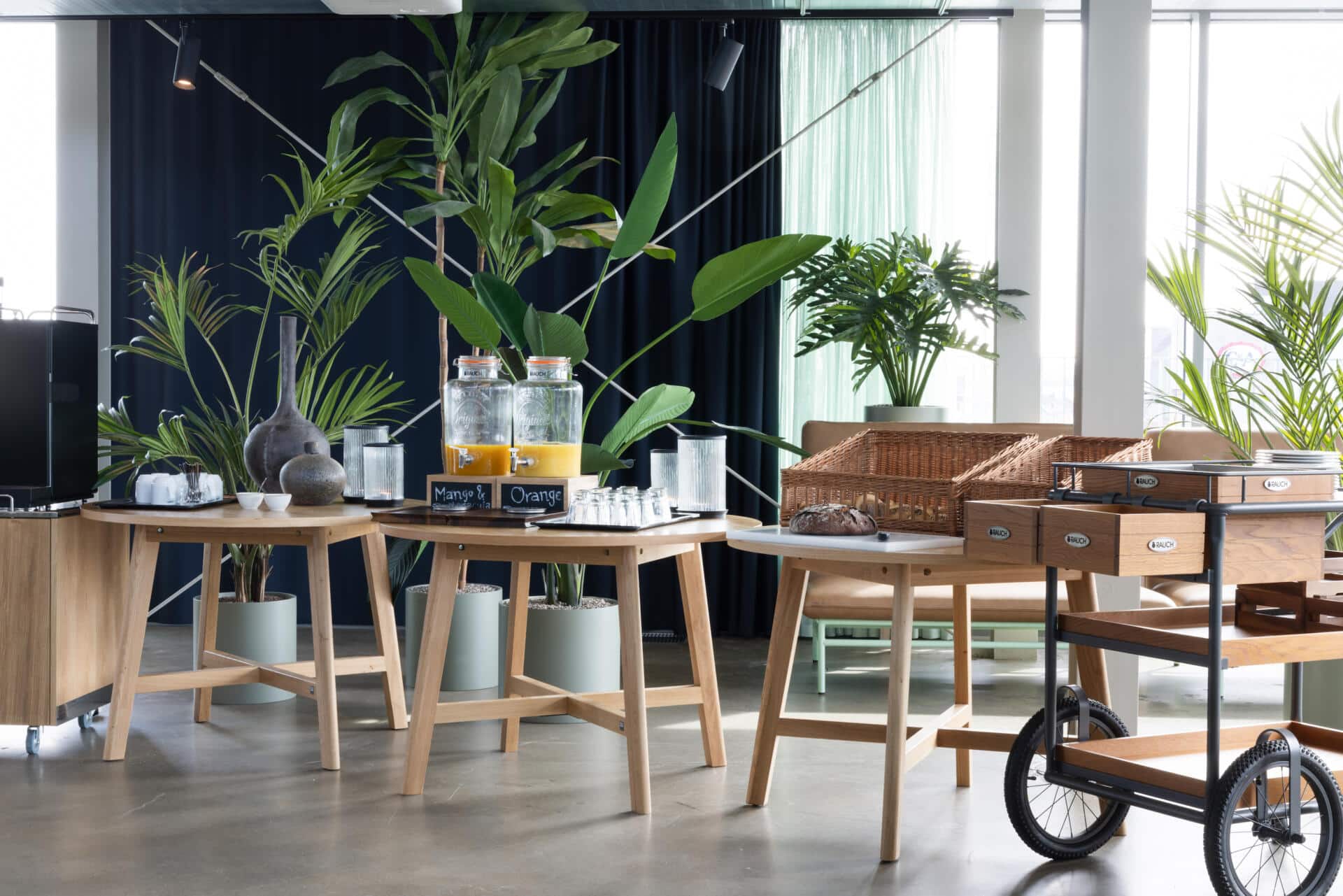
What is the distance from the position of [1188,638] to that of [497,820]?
1375 millimetres

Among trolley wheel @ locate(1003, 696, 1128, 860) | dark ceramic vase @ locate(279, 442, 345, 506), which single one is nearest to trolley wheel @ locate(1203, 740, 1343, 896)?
trolley wheel @ locate(1003, 696, 1128, 860)

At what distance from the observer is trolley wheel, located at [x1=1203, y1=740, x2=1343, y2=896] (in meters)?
1.98

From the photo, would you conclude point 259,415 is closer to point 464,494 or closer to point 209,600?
point 209,600

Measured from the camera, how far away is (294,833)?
2.49m

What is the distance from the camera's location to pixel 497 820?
258cm

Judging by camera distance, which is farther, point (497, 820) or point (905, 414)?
point (905, 414)

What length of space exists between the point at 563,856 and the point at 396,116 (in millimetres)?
3379

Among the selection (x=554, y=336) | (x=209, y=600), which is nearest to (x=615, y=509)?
(x=554, y=336)

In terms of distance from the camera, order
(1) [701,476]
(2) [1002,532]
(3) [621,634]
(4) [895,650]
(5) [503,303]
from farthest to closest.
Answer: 1. (5) [503,303]
2. (1) [701,476]
3. (3) [621,634]
4. (4) [895,650]
5. (2) [1002,532]

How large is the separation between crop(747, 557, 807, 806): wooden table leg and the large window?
3824mm

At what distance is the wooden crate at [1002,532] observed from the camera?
7.02 ft

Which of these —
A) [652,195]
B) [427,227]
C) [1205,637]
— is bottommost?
[1205,637]

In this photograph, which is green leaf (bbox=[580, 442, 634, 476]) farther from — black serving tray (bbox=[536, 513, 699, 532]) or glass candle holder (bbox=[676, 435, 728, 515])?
black serving tray (bbox=[536, 513, 699, 532])

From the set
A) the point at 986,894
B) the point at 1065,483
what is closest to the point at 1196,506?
the point at 1065,483
